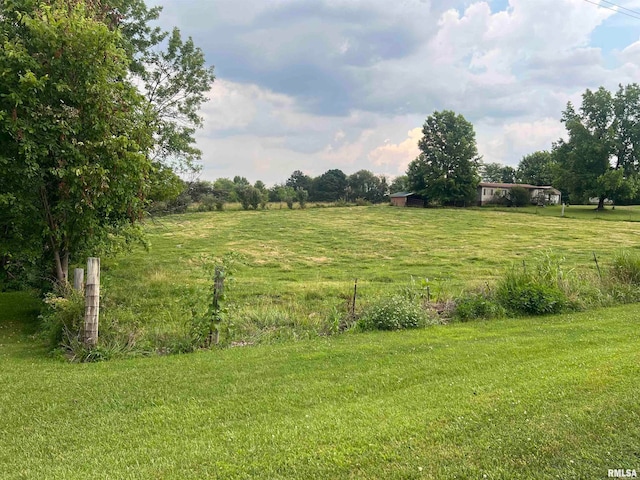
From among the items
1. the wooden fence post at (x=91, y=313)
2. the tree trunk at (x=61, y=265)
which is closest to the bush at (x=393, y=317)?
the wooden fence post at (x=91, y=313)

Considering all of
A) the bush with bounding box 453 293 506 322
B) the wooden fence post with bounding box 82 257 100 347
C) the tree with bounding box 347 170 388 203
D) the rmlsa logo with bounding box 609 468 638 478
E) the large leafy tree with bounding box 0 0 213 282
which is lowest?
the bush with bounding box 453 293 506 322

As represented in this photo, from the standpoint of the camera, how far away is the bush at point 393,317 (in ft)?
24.0

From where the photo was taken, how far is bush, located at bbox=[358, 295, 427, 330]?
732 centimetres

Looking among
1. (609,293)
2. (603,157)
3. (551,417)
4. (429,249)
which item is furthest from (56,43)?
A: (603,157)

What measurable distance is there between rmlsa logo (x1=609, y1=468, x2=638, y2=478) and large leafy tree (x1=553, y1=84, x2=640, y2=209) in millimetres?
53618

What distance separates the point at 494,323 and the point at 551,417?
4.08 metres

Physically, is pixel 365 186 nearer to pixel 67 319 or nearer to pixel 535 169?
pixel 535 169

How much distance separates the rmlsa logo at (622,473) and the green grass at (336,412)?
0.06 meters

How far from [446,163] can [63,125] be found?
191 ft

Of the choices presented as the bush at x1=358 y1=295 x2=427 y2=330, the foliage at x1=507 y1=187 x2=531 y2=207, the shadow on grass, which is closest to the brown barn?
the foliage at x1=507 y1=187 x2=531 y2=207

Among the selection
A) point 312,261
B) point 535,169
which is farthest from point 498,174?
point 312,261

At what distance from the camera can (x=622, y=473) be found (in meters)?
2.86

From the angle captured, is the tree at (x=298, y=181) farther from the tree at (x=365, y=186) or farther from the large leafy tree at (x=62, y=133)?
the large leafy tree at (x=62, y=133)

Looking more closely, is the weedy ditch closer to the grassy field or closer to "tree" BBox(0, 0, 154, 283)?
the grassy field
